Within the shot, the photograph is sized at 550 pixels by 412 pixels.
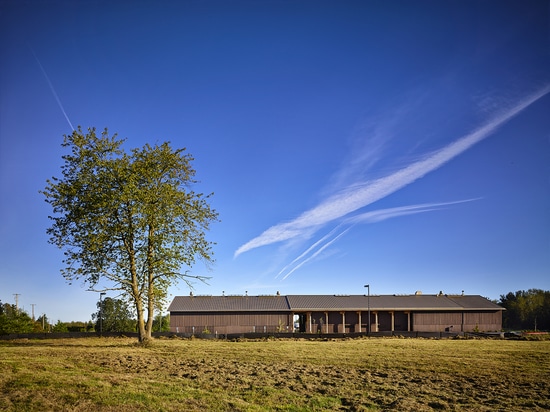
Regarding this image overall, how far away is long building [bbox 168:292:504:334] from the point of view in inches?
2621

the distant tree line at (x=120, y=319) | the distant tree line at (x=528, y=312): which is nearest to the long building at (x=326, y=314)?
the distant tree line at (x=120, y=319)

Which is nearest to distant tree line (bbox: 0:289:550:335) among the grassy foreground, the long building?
the long building

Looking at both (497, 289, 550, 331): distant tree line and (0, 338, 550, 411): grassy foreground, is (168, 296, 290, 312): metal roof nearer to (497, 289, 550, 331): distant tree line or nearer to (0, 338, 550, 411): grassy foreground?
(0, 338, 550, 411): grassy foreground

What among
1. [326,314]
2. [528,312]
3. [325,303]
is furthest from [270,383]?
[528,312]

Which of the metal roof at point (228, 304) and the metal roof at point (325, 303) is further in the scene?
the metal roof at point (325, 303)

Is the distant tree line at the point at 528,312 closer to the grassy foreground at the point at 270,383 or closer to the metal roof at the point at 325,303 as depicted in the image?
the metal roof at the point at 325,303

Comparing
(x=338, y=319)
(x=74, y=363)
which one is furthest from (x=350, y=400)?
(x=338, y=319)

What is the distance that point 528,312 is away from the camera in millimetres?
104062

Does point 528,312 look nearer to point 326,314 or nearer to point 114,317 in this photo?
point 326,314

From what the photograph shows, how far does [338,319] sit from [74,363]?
52.9 m

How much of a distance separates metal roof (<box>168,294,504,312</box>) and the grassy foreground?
1736 inches

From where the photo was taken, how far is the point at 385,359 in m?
23.6

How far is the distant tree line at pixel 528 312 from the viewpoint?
312 ft

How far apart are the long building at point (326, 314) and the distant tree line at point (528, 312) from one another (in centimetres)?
3216
